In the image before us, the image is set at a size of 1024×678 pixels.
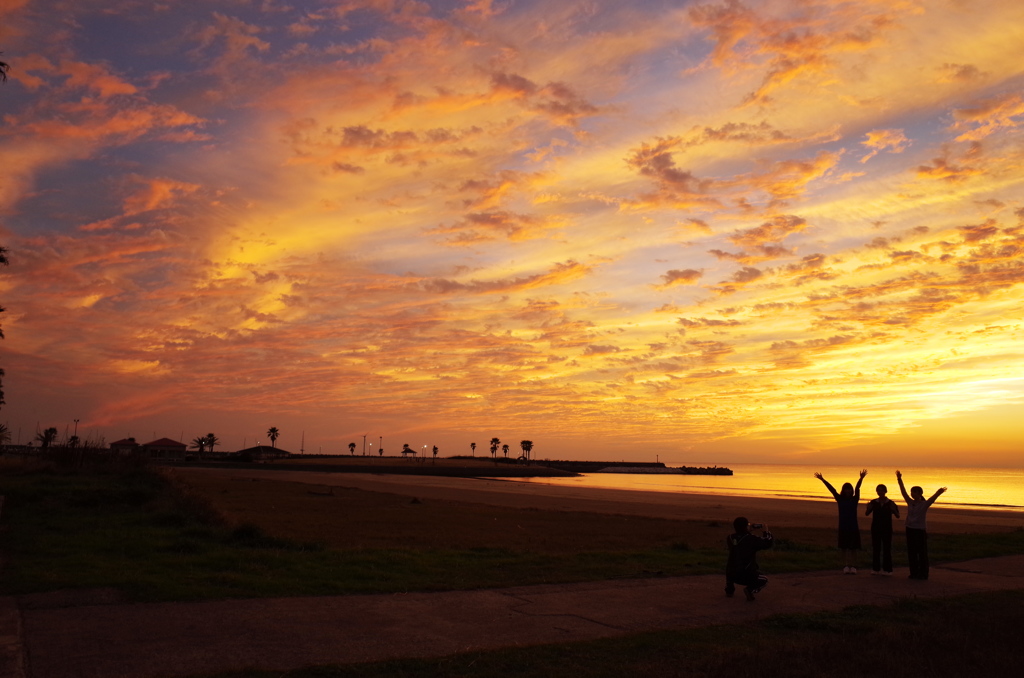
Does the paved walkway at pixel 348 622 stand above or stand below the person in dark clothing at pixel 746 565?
below

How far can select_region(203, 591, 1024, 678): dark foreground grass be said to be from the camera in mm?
7137

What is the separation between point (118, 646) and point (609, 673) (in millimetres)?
5262

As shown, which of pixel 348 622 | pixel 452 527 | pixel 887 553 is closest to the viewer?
pixel 348 622

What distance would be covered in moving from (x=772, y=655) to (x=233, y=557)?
9880 millimetres

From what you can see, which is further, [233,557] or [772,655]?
[233,557]

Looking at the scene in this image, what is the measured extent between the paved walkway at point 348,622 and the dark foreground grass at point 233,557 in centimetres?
87

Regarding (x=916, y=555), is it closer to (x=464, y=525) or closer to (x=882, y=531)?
(x=882, y=531)

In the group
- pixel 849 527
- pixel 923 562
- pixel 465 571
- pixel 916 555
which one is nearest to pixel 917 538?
pixel 916 555

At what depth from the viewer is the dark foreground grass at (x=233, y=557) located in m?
11.2

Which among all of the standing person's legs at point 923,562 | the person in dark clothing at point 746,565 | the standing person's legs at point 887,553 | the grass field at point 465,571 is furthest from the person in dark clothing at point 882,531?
the person in dark clothing at point 746,565

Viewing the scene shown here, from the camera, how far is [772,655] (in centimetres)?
770

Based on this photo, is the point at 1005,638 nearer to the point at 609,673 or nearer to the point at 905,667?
the point at 905,667

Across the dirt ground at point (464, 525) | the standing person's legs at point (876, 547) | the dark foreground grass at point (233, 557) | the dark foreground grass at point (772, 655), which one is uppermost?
the standing person's legs at point (876, 547)

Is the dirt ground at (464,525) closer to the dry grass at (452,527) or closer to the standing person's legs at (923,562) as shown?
the dry grass at (452,527)
